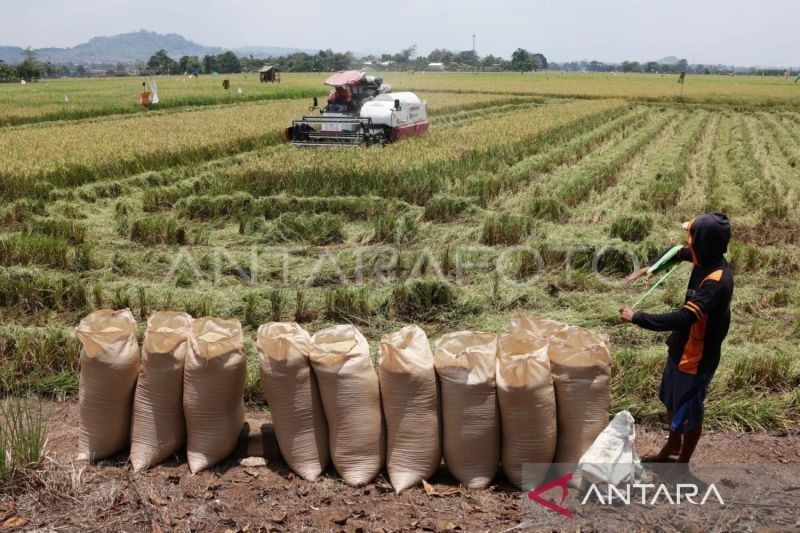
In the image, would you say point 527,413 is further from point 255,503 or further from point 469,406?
point 255,503

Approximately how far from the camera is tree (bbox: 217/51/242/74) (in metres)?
113

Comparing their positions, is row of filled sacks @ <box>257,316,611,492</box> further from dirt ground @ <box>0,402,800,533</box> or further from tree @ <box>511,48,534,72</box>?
tree @ <box>511,48,534,72</box>

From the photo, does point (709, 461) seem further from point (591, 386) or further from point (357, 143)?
point (357, 143)

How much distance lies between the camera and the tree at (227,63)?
4439 inches

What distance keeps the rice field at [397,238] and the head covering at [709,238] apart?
131cm

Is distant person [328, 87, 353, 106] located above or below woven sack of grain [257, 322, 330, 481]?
above

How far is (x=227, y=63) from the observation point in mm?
114062

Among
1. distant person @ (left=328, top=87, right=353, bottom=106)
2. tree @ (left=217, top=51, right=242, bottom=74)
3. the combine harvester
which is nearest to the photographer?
the combine harvester

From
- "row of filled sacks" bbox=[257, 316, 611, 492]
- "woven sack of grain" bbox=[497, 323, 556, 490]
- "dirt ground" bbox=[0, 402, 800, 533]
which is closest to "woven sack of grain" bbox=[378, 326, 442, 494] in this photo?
"row of filled sacks" bbox=[257, 316, 611, 492]

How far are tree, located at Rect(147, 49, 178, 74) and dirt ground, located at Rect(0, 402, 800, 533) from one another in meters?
109

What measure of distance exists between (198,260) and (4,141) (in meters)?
11.4

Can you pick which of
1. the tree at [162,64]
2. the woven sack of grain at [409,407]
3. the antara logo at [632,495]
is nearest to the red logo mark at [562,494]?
the antara logo at [632,495]

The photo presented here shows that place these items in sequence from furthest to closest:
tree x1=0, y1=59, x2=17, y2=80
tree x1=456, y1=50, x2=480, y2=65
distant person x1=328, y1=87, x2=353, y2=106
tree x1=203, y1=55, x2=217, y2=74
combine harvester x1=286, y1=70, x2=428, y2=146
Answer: tree x1=456, y1=50, x2=480, y2=65
tree x1=203, y1=55, x2=217, y2=74
tree x1=0, y1=59, x2=17, y2=80
distant person x1=328, y1=87, x2=353, y2=106
combine harvester x1=286, y1=70, x2=428, y2=146

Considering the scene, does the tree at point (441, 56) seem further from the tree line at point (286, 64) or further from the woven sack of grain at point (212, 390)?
the woven sack of grain at point (212, 390)
